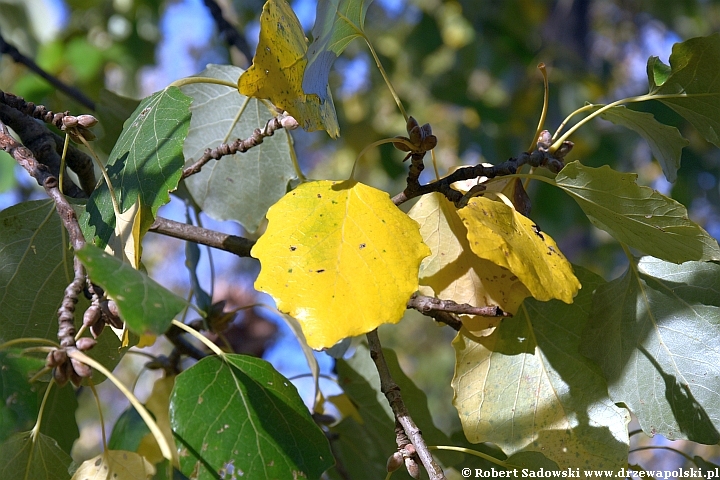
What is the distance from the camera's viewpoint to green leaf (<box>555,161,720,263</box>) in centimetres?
56

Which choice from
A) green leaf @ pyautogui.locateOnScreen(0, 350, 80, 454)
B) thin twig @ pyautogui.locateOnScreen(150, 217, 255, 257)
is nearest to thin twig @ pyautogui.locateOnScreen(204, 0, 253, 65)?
thin twig @ pyautogui.locateOnScreen(150, 217, 255, 257)

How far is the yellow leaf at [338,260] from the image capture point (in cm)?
47

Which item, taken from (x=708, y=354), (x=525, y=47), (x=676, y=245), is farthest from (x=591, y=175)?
(x=525, y=47)

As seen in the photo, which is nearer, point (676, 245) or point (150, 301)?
point (150, 301)

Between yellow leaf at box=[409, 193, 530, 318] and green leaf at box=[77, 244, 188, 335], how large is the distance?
307mm

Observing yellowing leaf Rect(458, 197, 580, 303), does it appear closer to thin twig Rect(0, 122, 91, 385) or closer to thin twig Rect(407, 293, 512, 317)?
thin twig Rect(407, 293, 512, 317)

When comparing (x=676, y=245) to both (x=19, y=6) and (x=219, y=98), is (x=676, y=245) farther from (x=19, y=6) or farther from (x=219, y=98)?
(x=19, y=6)

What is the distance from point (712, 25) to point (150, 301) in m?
5.04

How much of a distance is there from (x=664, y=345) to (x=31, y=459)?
597 millimetres

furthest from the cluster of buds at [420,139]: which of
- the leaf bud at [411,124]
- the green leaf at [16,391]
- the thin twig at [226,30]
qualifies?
the thin twig at [226,30]

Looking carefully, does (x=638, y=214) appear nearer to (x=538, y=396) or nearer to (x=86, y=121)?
(x=538, y=396)

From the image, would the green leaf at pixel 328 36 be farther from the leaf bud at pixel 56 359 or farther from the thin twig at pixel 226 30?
the thin twig at pixel 226 30

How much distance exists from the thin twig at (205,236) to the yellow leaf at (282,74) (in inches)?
8.3

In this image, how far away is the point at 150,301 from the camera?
390 mm
